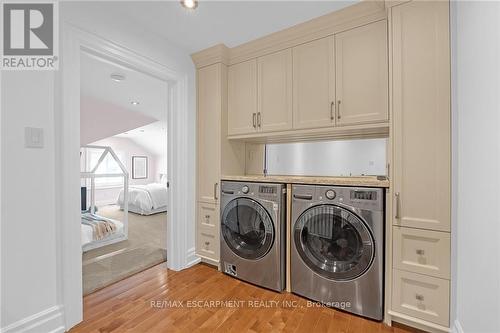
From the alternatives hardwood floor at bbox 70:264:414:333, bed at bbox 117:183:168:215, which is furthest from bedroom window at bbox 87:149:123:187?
hardwood floor at bbox 70:264:414:333

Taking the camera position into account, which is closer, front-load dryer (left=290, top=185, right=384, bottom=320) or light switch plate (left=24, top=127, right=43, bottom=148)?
light switch plate (left=24, top=127, right=43, bottom=148)

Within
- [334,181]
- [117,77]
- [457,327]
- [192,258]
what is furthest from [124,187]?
[457,327]

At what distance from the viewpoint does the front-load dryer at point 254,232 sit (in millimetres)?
1877

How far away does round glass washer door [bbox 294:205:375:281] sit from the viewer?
154 centimetres

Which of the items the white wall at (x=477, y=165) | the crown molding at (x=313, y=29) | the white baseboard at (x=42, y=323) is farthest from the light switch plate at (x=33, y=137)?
the white wall at (x=477, y=165)

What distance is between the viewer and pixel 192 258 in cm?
240

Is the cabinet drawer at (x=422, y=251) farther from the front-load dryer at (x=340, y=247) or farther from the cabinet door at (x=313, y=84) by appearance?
the cabinet door at (x=313, y=84)

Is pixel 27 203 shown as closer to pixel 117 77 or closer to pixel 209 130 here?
pixel 209 130

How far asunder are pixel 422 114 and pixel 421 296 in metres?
1.15

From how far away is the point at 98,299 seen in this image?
1.76 metres

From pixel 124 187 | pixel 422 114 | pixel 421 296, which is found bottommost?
pixel 421 296

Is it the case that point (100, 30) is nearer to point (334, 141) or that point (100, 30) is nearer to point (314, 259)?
point (334, 141)

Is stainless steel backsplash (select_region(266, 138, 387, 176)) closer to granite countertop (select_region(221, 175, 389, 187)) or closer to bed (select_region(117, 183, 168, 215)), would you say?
granite countertop (select_region(221, 175, 389, 187))

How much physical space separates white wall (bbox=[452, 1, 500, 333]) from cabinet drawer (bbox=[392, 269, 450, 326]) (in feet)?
0.18
